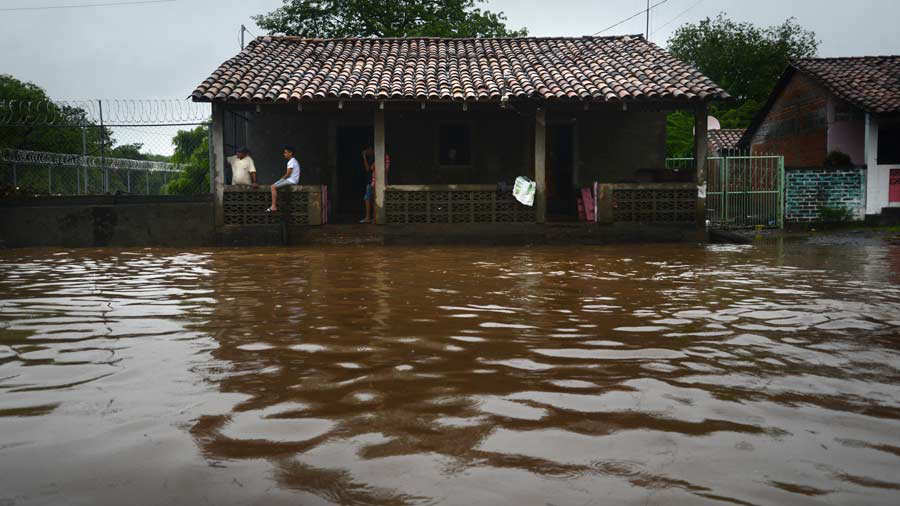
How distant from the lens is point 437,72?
51.1 ft

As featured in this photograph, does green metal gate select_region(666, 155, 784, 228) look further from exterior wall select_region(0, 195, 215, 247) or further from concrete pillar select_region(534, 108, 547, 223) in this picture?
exterior wall select_region(0, 195, 215, 247)

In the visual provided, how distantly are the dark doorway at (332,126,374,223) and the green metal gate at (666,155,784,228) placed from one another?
8051mm

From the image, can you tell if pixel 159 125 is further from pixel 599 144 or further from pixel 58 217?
pixel 599 144

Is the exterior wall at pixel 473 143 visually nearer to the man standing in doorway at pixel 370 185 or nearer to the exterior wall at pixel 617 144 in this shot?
the exterior wall at pixel 617 144

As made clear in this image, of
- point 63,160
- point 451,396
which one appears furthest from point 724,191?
point 451,396

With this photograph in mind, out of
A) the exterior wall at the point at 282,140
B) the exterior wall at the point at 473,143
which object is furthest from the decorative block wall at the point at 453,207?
the exterior wall at the point at 282,140

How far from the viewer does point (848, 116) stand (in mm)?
19594

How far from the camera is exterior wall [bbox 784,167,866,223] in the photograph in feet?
58.1

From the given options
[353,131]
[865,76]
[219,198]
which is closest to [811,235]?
[865,76]

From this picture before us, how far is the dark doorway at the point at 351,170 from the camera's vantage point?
17141mm

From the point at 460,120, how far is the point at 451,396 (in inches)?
561

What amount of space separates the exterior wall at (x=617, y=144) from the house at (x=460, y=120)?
0.08ft

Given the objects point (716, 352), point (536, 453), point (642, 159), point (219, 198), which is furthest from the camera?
point (642, 159)

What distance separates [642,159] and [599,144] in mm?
1039
